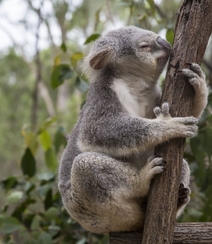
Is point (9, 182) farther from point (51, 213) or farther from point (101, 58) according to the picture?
point (101, 58)

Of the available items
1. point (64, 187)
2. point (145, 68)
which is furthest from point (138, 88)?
point (64, 187)

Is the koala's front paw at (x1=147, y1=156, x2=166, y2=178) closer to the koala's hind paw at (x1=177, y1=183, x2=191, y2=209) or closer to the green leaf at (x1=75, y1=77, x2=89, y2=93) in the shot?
the koala's hind paw at (x1=177, y1=183, x2=191, y2=209)

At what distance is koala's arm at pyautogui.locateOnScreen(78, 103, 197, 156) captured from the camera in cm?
277

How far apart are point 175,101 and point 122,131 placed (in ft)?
1.27

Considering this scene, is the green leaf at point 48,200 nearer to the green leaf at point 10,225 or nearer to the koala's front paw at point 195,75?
the green leaf at point 10,225

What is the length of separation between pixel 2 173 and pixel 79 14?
6117 mm

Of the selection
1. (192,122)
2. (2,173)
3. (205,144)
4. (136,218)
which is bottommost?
(2,173)

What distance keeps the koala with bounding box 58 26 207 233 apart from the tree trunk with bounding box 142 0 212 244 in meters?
0.05

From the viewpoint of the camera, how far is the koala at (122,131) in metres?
2.87

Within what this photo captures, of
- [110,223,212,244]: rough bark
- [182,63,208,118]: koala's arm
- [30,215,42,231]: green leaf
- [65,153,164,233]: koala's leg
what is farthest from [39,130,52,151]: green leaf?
[182,63,208,118]: koala's arm

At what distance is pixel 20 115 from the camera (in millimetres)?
14766

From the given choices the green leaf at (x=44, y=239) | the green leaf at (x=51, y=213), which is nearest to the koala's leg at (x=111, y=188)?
the green leaf at (x=44, y=239)

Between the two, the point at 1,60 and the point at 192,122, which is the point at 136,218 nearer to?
the point at 192,122

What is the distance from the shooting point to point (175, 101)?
276 cm
